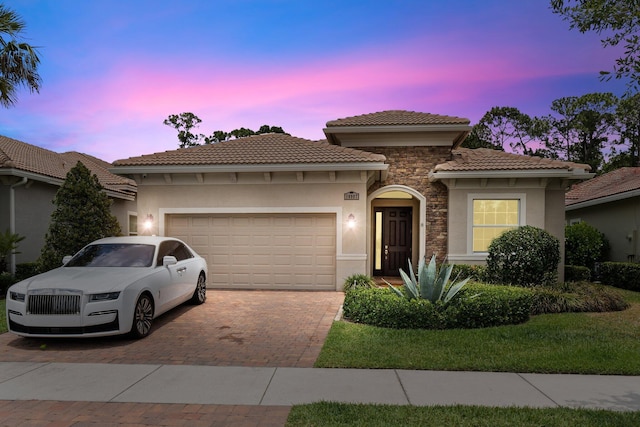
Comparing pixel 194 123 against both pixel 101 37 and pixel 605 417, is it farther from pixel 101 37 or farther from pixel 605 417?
pixel 605 417

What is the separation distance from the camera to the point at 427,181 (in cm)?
1259

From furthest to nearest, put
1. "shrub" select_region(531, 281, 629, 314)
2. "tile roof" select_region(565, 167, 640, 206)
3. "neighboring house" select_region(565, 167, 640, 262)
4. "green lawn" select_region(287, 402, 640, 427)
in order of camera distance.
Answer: "tile roof" select_region(565, 167, 640, 206) < "neighboring house" select_region(565, 167, 640, 262) < "shrub" select_region(531, 281, 629, 314) < "green lawn" select_region(287, 402, 640, 427)

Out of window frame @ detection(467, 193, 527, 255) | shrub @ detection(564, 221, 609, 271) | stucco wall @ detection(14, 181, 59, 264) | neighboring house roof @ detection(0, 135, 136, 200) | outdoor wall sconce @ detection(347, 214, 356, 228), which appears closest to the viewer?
outdoor wall sconce @ detection(347, 214, 356, 228)

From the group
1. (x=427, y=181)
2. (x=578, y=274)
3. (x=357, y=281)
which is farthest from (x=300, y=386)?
(x=578, y=274)

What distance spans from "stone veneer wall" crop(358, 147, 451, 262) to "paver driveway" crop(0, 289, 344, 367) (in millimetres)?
4983

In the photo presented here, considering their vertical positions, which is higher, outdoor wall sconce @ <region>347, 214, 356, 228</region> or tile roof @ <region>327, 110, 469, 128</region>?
tile roof @ <region>327, 110, 469, 128</region>

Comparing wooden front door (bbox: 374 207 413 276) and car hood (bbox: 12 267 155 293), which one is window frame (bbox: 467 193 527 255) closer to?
wooden front door (bbox: 374 207 413 276)

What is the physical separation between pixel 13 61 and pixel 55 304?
343 inches

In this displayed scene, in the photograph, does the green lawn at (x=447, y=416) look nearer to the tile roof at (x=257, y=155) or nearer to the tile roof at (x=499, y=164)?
the tile roof at (x=257, y=155)

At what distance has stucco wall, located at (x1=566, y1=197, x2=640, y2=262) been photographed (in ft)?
47.6

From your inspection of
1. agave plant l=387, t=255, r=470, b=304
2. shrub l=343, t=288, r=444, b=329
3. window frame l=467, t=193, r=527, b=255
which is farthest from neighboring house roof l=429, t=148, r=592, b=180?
shrub l=343, t=288, r=444, b=329

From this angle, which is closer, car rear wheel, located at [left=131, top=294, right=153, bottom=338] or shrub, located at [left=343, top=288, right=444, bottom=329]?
car rear wheel, located at [left=131, top=294, right=153, bottom=338]

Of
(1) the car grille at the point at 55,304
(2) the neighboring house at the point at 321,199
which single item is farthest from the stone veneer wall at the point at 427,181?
(1) the car grille at the point at 55,304

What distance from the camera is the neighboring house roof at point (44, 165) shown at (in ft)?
40.4
